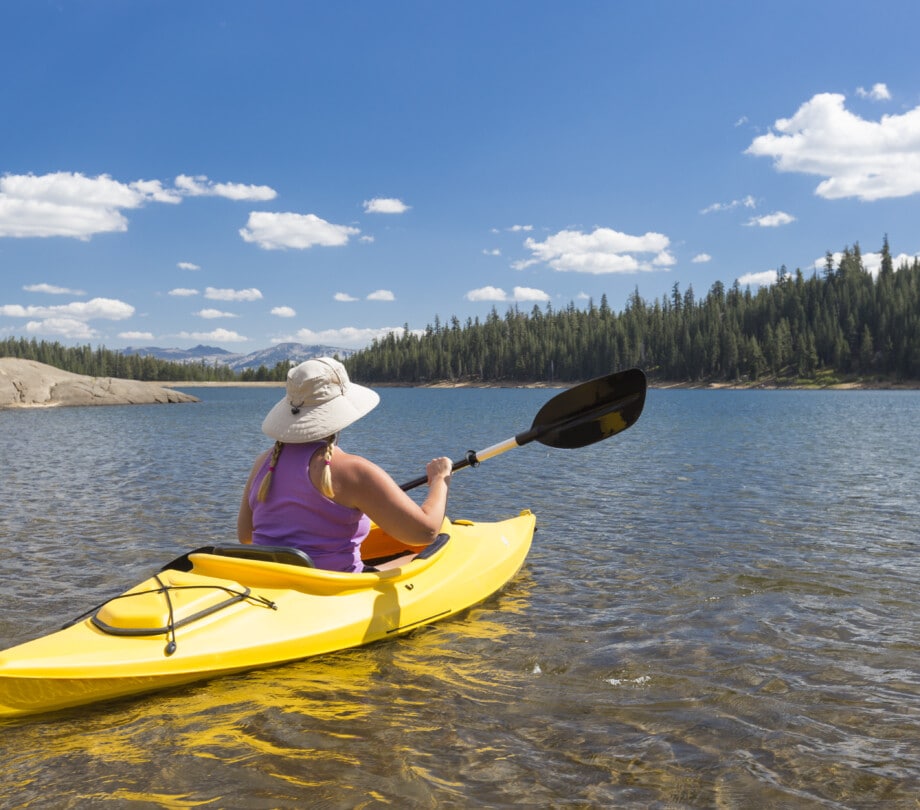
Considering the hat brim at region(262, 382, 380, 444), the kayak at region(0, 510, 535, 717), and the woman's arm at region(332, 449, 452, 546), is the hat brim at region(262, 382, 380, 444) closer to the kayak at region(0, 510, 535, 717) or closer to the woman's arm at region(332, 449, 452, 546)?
the woman's arm at region(332, 449, 452, 546)

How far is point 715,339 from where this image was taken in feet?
429

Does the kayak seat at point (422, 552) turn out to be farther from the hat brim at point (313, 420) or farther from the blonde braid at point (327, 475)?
the hat brim at point (313, 420)

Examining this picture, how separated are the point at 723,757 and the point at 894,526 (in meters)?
8.74

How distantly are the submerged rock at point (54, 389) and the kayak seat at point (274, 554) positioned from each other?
62.3 m

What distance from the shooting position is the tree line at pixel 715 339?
400ft

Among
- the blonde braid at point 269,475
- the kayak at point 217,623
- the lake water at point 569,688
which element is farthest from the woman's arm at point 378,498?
the lake water at point 569,688

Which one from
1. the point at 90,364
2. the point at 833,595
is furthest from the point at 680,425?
the point at 90,364

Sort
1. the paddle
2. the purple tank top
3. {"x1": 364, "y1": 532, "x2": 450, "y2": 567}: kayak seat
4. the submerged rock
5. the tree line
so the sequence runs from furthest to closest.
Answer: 1. the tree line
2. the submerged rock
3. the paddle
4. {"x1": 364, "y1": 532, "x2": 450, "y2": 567}: kayak seat
5. the purple tank top

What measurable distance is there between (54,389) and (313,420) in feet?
216

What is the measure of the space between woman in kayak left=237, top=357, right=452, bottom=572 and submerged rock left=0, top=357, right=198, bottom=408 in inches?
2458

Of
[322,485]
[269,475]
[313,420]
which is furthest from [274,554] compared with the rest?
[313,420]

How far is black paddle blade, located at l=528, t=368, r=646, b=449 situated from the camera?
28.8 ft

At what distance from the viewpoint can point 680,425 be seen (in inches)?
1480

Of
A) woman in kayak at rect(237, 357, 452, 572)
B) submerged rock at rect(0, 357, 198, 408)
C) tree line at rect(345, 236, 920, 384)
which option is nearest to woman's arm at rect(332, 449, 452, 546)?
woman in kayak at rect(237, 357, 452, 572)
